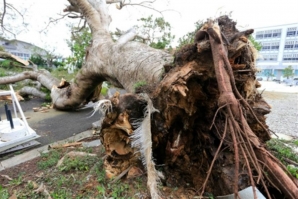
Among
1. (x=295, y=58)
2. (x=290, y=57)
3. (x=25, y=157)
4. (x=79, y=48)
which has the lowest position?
(x=25, y=157)

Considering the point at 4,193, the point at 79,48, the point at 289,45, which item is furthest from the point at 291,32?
the point at 4,193

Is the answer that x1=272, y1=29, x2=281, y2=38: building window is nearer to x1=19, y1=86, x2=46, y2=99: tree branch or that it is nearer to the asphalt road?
the asphalt road

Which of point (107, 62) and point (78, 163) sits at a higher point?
point (107, 62)

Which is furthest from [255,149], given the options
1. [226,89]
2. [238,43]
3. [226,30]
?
[226,30]

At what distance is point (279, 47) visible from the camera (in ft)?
99.1

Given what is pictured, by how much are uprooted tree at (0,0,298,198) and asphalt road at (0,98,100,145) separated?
2.11m

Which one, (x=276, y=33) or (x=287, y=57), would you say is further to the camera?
(x=276, y=33)

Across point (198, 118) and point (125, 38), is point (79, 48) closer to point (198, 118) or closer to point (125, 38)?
point (125, 38)

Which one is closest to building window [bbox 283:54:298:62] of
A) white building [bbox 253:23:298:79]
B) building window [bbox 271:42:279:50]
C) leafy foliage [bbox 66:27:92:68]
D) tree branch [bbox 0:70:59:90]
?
white building [bbox 253:23:298:79]

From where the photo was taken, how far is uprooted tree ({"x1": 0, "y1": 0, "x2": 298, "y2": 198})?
121 centimetres

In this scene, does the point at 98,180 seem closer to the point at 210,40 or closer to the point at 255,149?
the point at 255,149

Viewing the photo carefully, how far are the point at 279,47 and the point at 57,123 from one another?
35.4 metres

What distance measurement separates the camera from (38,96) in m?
6.96

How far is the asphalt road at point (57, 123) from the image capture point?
3.72 m
